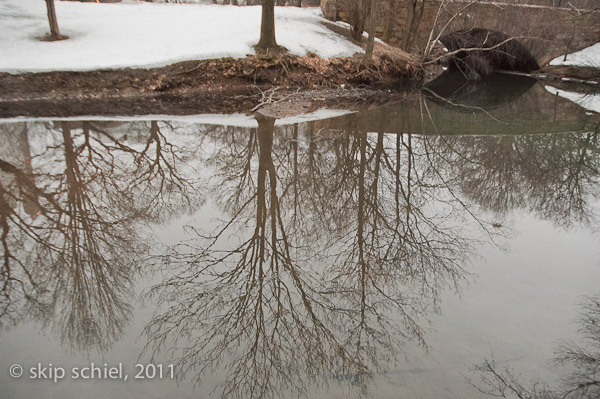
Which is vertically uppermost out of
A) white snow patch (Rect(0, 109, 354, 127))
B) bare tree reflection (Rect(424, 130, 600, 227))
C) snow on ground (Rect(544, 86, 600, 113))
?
snow on ground (Rect(544, 86, 600, 113))

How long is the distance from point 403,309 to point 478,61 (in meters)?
22.1

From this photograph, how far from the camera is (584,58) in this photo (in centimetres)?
2170

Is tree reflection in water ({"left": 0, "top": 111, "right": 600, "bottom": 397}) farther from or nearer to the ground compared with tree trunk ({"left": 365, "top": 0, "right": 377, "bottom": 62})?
nearer to the ground

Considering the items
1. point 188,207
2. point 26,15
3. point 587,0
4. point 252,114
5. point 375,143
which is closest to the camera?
point 188,207

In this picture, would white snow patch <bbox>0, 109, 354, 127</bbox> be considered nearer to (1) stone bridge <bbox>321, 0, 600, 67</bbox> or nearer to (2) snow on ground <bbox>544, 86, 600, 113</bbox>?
(2) snow on ground <bbox>544, 86, 600, 113</bbox>

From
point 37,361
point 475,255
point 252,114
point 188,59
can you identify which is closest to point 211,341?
point 37,361

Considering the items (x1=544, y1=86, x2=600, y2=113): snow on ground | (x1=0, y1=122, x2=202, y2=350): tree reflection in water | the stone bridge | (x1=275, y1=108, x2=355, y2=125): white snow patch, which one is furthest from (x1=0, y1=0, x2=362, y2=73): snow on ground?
(x1=544, y1=86, x2=600, y2=113): snow on ground

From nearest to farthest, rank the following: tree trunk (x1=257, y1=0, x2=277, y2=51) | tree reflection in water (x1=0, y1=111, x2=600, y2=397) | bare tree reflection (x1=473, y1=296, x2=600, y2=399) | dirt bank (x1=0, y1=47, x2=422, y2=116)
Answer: bare tree reflection (x1=473, y1=296, x2=600, y2=399) → tree reflection in water (x1=0, y1=111, x2=600, y2=397) → dirt bank (x1=0, y1=47, x2=422, y2=116) → tree trunk (x1=257, y1=0, x2=277, y2=51)

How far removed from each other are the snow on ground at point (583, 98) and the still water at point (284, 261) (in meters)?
6.85

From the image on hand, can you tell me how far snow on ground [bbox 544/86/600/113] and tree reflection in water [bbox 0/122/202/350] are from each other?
14.7 metres

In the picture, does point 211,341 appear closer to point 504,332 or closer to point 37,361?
point 37,361

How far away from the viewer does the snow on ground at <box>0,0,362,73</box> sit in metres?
13.0

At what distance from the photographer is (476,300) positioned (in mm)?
4098

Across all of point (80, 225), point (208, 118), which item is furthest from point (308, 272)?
point (208, 118)
